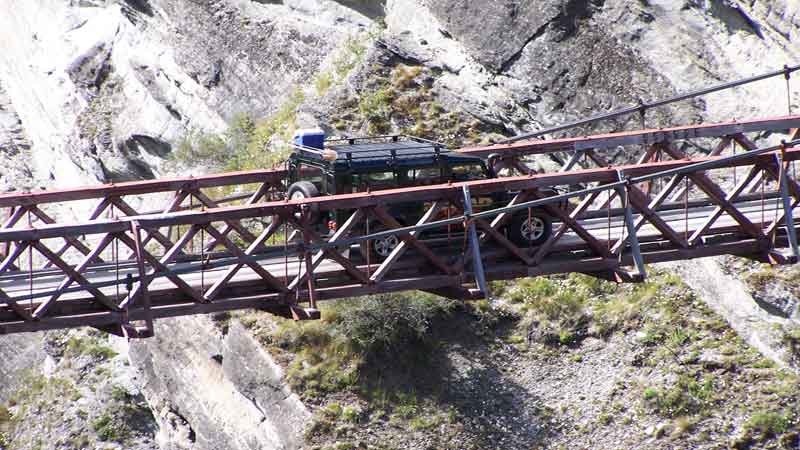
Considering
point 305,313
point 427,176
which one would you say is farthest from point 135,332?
point 427,176

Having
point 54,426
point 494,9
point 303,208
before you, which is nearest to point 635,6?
point 494,9

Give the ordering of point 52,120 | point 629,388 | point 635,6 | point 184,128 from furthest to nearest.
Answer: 1. point 52,120
2. point 184,128
3. point 635,6
4. point 629,388

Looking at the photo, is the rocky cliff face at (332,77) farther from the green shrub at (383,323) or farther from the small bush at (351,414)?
the small bush at (351,414)

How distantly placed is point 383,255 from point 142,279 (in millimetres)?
A: 4171

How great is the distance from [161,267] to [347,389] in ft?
23.8

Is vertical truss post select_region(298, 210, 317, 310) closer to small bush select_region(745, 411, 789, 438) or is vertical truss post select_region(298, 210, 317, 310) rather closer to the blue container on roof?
the blue container on roof

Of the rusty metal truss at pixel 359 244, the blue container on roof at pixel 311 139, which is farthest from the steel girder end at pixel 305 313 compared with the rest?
the blue container on roof at pixel 311 139

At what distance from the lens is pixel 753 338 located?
21922 millimetres

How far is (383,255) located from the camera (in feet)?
59.2

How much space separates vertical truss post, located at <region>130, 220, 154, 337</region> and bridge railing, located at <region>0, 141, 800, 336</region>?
22 mm

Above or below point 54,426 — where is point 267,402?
above

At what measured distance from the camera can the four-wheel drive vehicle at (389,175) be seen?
18078 millimetres

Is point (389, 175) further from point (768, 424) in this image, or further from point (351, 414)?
point (768, 424)

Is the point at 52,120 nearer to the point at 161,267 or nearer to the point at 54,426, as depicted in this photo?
the point at 54,426
